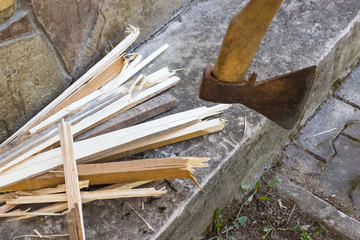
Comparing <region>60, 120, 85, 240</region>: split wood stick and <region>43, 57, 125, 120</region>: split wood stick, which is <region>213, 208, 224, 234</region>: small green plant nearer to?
<region>60, 120, 85, 240</region>: split wood stick

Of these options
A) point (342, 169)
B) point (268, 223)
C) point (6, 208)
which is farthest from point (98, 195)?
point (342, 169)

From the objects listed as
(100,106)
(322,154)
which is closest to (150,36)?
(100,106)

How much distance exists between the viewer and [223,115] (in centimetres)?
295

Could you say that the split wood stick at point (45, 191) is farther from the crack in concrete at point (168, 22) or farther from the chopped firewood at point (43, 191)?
the crack in concrete at point (168, 22)

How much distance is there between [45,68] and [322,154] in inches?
77.2

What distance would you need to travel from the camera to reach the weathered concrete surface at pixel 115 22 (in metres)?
3.02

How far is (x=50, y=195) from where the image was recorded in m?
2.39

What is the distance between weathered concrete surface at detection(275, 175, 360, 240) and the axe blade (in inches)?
33.5

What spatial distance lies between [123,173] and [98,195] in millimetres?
164

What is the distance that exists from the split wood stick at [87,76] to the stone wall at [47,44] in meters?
0.08

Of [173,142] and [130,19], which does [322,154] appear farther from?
[130,19]

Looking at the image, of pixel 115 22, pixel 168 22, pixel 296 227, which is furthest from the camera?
pixel 168 22

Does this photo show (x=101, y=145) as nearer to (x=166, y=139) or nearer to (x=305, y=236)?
(x=166, y=139)

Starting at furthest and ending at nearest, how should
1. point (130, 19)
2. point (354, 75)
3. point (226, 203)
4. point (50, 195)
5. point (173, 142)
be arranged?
point (354, 75), point (130, 19), point (226, 203), point (173, 142), point (50, 195)
